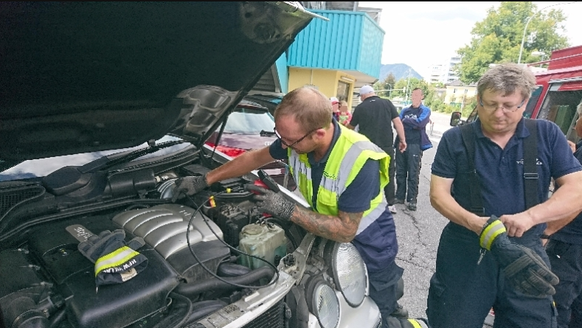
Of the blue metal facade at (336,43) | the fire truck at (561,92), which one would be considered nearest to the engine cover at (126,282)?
the fire truck at (561,92)

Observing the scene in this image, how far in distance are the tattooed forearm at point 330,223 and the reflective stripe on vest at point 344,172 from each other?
11cm

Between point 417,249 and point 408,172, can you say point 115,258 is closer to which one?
point 417,249

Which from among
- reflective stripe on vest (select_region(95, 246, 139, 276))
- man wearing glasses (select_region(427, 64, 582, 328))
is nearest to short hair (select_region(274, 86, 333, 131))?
man wearing glasses (select_region(427, 64, 582, 328))

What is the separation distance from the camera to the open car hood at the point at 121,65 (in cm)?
99

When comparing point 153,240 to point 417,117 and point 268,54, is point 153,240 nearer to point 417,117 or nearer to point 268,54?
point 268,54

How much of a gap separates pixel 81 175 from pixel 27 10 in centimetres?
90

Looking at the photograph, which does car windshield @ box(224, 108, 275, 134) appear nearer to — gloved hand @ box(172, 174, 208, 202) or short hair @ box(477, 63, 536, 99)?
gloved hand @ box(172, 174, 208, 202)

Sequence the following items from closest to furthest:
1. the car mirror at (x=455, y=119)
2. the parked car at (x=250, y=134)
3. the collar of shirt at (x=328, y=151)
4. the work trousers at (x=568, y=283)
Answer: the collar of shirt at (x=328, y=151)
the work trousers at (x=568, y=283)
the parked car at (x=250, y=134)
the car mirror at (x=455, y=119)

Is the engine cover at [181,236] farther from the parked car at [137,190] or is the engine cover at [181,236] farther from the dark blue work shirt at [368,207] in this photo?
the dark blue work shirt at [368,207]

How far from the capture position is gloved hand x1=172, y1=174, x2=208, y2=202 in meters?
1.74

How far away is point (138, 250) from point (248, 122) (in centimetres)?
318

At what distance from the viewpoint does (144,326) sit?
3.54ft

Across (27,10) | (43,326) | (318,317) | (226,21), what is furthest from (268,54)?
(43,326)

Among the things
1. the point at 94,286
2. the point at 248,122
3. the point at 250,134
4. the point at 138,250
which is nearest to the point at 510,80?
Result: the point at 138,250
